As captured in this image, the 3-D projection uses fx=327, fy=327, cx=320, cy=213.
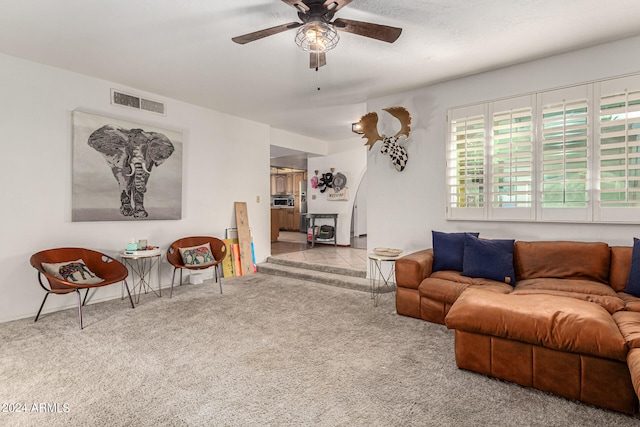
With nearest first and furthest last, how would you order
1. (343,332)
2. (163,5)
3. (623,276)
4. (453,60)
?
(163,5) < (623,276) < (343,332) < (453,60)

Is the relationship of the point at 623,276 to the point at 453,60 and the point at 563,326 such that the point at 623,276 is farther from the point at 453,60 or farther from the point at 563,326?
the point at 453,60

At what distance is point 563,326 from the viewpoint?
1.97 m

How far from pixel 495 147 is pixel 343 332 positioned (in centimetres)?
262

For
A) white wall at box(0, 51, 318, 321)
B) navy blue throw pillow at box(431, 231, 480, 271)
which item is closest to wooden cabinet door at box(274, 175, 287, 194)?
white wall at box(0, 51, 318, 321)

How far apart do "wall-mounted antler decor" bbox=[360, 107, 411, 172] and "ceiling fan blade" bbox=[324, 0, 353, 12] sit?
208 centimetres

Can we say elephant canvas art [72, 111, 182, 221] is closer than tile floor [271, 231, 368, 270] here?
Yes

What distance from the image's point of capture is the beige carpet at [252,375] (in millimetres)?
1811

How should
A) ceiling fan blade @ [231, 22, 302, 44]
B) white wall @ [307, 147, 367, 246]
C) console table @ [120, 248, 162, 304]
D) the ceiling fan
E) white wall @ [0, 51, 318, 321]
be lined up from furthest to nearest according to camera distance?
white wall @ [307, 147, 367, 246], console table @ [120, 248, 162, 304], white wall @ [0, 51, 318, 321], ceiling fan blade @ [231, 22, 302, 44], the ceiling fan

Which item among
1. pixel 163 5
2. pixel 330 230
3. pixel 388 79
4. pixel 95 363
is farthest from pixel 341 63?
pixel 330 230

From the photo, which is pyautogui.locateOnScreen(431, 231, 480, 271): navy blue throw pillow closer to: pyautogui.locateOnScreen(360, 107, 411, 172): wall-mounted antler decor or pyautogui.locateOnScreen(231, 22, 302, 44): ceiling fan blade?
pyautogui.locateOnScreen(360, 107, 411, 172): wall-mounted antler decor

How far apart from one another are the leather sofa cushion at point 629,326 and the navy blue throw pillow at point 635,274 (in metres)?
0.47

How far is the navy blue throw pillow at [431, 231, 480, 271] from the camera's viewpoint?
3.50 metres

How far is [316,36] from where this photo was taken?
7.55 feet

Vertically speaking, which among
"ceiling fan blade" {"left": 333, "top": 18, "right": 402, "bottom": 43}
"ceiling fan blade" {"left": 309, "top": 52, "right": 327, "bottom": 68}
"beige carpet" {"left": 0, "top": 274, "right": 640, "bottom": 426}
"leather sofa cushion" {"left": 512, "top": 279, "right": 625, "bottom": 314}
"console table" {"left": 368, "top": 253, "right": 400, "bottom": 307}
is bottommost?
"beige carpet" {"left": 0, "top": 274, "right": 640, "bottom": 426}
